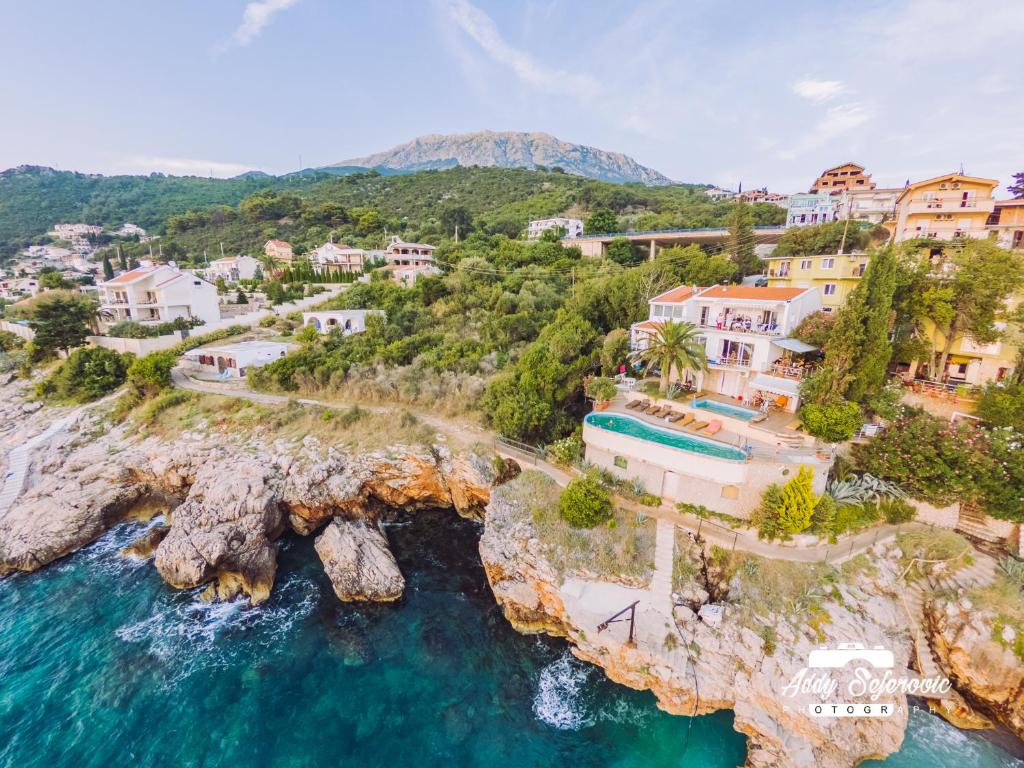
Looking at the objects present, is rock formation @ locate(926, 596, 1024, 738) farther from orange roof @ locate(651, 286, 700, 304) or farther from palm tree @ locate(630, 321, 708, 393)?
orange roof @ locate(651, 286, 700, 304)

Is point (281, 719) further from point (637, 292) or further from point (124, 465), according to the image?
point (637, 292)

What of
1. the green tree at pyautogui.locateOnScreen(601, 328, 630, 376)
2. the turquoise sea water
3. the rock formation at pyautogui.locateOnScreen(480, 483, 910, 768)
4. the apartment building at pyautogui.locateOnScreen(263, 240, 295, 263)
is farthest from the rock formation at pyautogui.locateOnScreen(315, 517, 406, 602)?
the apartment building at pyautogui.locateOnScreen(263, 240, 295, 263)

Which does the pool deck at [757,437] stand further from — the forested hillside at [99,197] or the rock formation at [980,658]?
the forested hillside at [99,197]

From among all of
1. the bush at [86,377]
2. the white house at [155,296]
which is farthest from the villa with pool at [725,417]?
the white house at [155,296]

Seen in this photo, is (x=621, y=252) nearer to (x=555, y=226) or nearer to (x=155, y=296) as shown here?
(x=555, y=226)

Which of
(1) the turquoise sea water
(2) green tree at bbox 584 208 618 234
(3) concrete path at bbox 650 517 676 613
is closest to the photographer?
(1) the turquoise sea water

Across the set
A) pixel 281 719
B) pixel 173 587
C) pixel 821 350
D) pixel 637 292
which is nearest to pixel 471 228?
pixel 637 292
